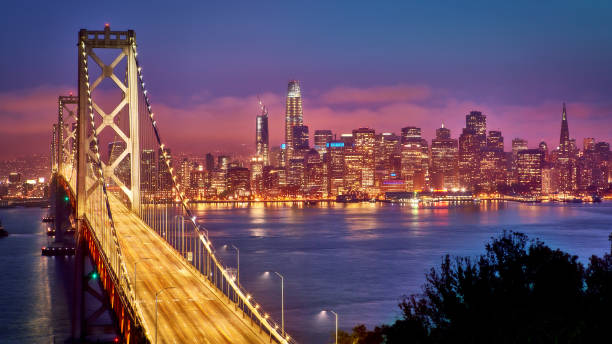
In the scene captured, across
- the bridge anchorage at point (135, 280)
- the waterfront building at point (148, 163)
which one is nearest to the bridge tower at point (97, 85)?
the bridge anchorage at point (135, 280)

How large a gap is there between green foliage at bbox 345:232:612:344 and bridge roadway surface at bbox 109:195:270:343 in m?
4.45

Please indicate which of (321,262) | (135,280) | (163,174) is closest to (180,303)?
(135,280)

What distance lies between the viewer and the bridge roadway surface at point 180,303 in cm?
1905

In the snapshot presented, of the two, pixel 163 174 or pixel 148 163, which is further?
pixel 163 174

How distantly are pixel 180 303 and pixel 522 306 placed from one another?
10.2m

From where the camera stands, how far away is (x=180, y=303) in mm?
22375

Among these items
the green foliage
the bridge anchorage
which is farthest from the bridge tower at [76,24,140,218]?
the green foliage

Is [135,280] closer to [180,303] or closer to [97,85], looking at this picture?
[180,303]

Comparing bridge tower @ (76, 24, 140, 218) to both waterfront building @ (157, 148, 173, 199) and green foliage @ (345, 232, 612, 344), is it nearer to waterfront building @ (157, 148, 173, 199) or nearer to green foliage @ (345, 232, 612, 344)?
waterfront building @ (157, 148, 173, 199)

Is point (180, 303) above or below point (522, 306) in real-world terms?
below

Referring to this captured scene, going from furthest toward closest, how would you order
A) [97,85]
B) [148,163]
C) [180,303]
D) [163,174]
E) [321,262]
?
[163,174] < [321,262] < [148,163] < [97,85] < [180,303]

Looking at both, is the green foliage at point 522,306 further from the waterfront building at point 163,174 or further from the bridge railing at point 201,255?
the waterfront building at point 163,174

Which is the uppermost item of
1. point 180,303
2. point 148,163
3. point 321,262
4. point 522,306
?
point 148,163

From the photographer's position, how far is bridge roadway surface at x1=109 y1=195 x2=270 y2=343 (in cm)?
1905
